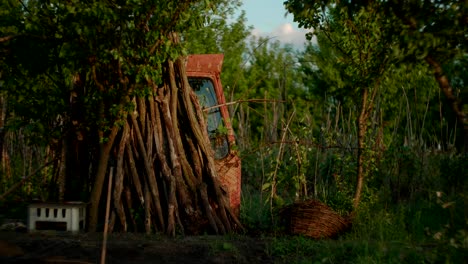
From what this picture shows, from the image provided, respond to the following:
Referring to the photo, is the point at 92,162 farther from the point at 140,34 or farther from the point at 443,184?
the point at 443,184

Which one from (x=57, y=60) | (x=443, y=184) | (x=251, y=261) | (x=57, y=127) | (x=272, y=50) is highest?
(x=272, y=50)

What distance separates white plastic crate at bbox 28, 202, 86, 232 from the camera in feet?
29.9

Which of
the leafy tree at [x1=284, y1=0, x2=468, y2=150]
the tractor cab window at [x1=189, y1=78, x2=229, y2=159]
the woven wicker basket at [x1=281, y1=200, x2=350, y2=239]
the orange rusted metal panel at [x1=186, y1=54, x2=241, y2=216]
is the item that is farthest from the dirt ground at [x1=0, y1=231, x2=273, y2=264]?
the leafy tree at [x1=284, y1=0, x2=468, y2=150]

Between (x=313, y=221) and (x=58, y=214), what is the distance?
9.87ft

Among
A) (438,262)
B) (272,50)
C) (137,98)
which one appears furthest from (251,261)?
(272,50)

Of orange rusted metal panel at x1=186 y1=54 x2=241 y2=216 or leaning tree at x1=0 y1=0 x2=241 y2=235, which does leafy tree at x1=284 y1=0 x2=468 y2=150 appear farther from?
orange rusted metal panel at x1=186 y1=54 x2=241 y2=216

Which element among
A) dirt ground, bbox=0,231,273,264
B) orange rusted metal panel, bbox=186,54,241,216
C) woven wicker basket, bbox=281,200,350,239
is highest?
orange rusted metal panel, bbox=186,54,241,216

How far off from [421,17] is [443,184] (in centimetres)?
725

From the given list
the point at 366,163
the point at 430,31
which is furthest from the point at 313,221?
the point at 430,31

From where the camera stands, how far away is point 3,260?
7.18 meters

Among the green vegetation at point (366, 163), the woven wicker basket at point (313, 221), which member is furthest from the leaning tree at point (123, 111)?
the woven wicker basket at point (313, 221)

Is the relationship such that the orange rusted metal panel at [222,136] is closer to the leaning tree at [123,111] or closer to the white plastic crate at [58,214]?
the leaning tree at [123,111]

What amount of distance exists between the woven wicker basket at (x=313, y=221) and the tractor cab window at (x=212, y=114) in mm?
1375

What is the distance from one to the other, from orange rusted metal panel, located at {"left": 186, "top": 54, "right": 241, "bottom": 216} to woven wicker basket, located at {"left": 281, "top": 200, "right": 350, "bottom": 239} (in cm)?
105
